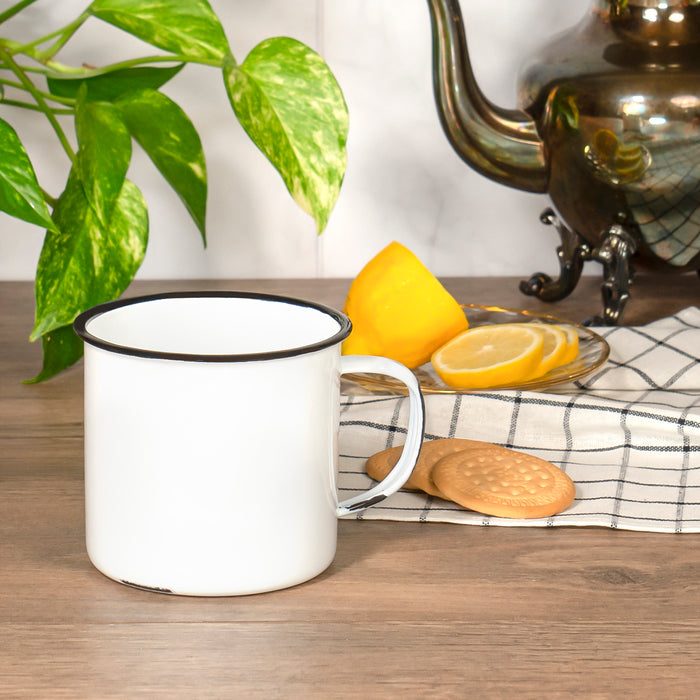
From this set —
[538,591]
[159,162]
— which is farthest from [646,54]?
[538,591]

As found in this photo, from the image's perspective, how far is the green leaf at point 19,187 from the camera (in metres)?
0.59

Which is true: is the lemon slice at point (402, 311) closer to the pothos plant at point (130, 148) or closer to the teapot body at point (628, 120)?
the pothos plant at point (130, 148)

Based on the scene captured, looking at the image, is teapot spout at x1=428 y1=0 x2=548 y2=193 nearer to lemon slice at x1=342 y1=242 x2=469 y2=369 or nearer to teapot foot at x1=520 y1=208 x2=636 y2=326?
teapot foot at x1=520 y1=208 x2=636 y2=326

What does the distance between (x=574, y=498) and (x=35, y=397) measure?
1.21 ft

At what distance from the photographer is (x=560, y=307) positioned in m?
0.90

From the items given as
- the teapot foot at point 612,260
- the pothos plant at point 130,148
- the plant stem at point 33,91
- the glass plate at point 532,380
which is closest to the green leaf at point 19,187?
the pothos plant at point 130,148

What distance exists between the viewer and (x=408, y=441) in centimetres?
43

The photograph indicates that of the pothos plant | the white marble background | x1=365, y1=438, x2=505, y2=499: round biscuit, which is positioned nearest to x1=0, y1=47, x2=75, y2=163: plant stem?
the pothos plant

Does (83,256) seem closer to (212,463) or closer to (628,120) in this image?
(212,463)

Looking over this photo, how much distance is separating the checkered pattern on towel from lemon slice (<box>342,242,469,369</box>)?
2.6 inches

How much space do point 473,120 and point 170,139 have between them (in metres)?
0.25

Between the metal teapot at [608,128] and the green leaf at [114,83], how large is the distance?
0.23 metres

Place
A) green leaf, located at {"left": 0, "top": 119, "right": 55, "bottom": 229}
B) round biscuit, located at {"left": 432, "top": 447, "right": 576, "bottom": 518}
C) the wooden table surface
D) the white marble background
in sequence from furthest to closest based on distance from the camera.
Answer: the white marble background < green leaf, located at {"left": 0, "top": 119, "right": 55, "bottom": 229} < round biscuit, located at {"left": 432, "top": 447, "right": 576, "bottom": 518} < the wooden table surface

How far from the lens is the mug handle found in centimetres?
42
